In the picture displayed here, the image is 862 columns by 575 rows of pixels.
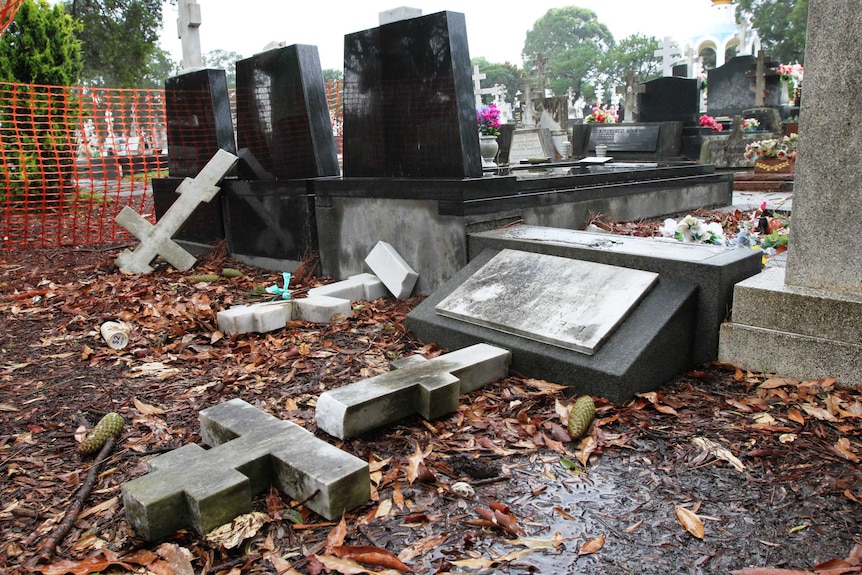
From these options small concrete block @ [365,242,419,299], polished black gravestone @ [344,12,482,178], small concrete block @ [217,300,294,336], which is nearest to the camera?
small concrete block @ [217,300,294,336]

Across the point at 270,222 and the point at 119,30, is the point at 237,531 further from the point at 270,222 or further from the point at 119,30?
the point at 119,30

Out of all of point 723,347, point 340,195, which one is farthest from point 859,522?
point 340,195

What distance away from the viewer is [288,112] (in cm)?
640

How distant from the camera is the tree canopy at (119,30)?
80.7ft

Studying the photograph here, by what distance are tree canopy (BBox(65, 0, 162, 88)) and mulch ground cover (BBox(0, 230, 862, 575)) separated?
950 inches

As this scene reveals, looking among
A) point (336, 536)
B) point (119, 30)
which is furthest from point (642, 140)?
point (119, 30)

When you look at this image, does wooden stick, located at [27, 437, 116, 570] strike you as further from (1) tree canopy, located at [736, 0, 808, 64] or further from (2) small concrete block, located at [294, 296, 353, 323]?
(1) tree canopy, located at [736, 0, 808, 64]

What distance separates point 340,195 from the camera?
583 cm

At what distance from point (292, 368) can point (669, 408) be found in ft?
6.79

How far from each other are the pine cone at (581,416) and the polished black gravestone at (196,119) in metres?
5.84

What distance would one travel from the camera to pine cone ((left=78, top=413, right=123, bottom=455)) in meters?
2.91

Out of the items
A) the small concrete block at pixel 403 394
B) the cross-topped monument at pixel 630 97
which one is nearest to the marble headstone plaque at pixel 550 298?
the small concrete block at pixel 403 394

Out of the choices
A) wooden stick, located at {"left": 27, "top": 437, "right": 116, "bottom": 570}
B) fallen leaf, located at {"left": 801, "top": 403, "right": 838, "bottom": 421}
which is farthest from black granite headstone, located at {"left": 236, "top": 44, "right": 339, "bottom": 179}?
fallen leaf, located at {"left": 801, "top": 403, "right": 838, "bottom": 421}

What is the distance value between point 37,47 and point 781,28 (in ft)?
203
